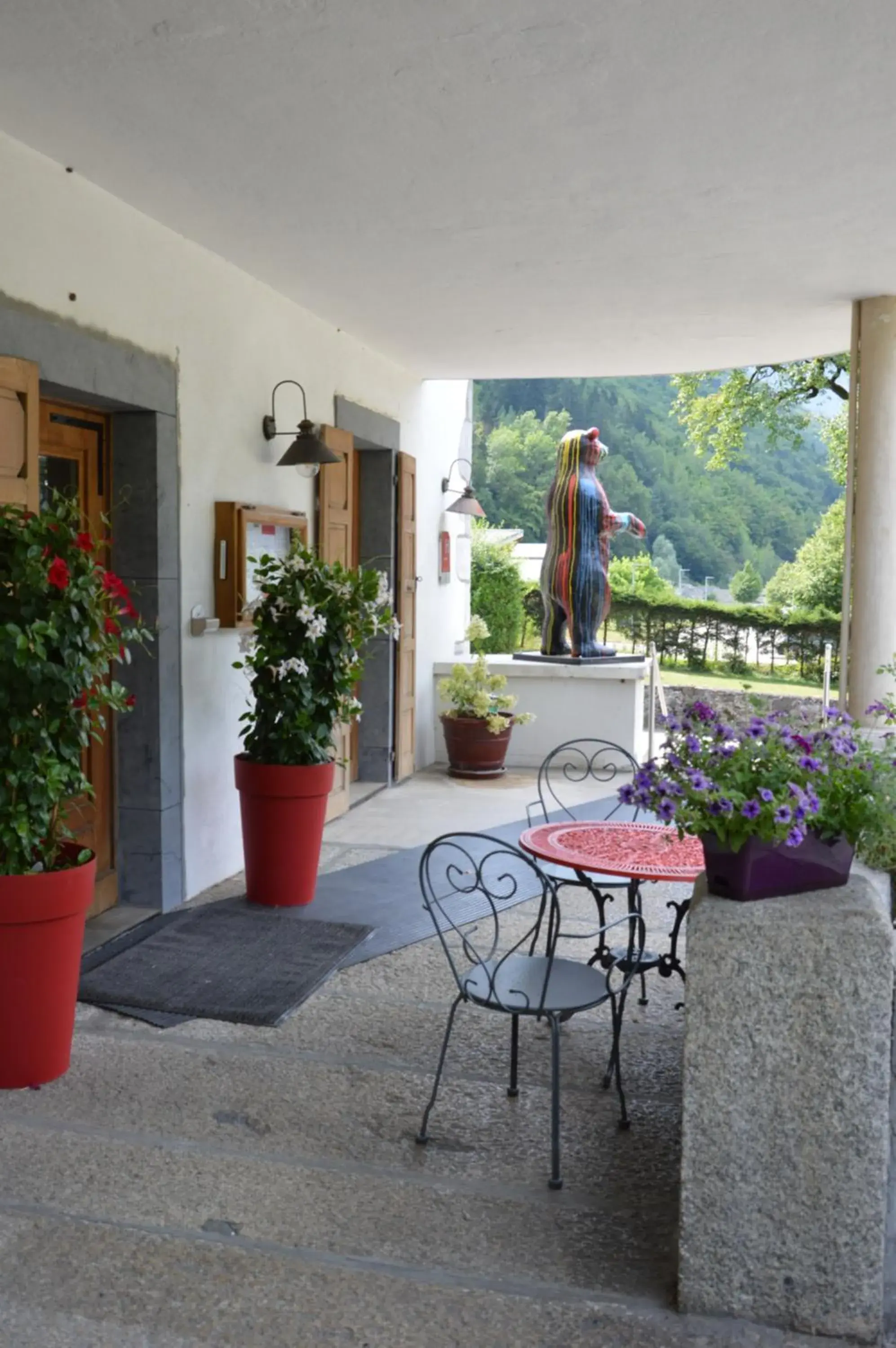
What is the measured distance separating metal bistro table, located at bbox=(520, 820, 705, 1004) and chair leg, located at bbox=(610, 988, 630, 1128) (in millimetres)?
132

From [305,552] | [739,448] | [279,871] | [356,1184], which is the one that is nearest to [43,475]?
[305,552]

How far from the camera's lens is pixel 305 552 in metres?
4.86

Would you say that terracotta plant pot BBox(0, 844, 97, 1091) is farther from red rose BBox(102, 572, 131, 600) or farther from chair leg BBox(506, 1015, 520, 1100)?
chair leg BBox(506, 1015, 520, 1100)

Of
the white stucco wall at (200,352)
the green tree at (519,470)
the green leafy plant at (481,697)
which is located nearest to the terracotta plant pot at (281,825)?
the white stucco wall at (200,352)

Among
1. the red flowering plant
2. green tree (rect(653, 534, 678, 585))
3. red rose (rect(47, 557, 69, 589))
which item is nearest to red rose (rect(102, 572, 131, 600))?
the red flowering plant

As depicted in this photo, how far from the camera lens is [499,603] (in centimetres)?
1117

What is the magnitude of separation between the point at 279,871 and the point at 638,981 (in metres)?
1.54

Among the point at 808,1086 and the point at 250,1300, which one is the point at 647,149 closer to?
the point at 808,1086

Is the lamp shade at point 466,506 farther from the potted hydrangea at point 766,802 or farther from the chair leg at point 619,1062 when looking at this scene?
the potted hydrangea at point 766,802

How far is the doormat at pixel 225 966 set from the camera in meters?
3.70

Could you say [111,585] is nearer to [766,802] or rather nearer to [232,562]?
[766,802]

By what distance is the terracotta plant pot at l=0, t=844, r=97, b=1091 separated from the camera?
3.03 metres

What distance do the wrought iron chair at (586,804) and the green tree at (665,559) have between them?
27.3 metres

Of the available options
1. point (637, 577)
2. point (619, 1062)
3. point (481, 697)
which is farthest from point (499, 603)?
point (637, 577)
